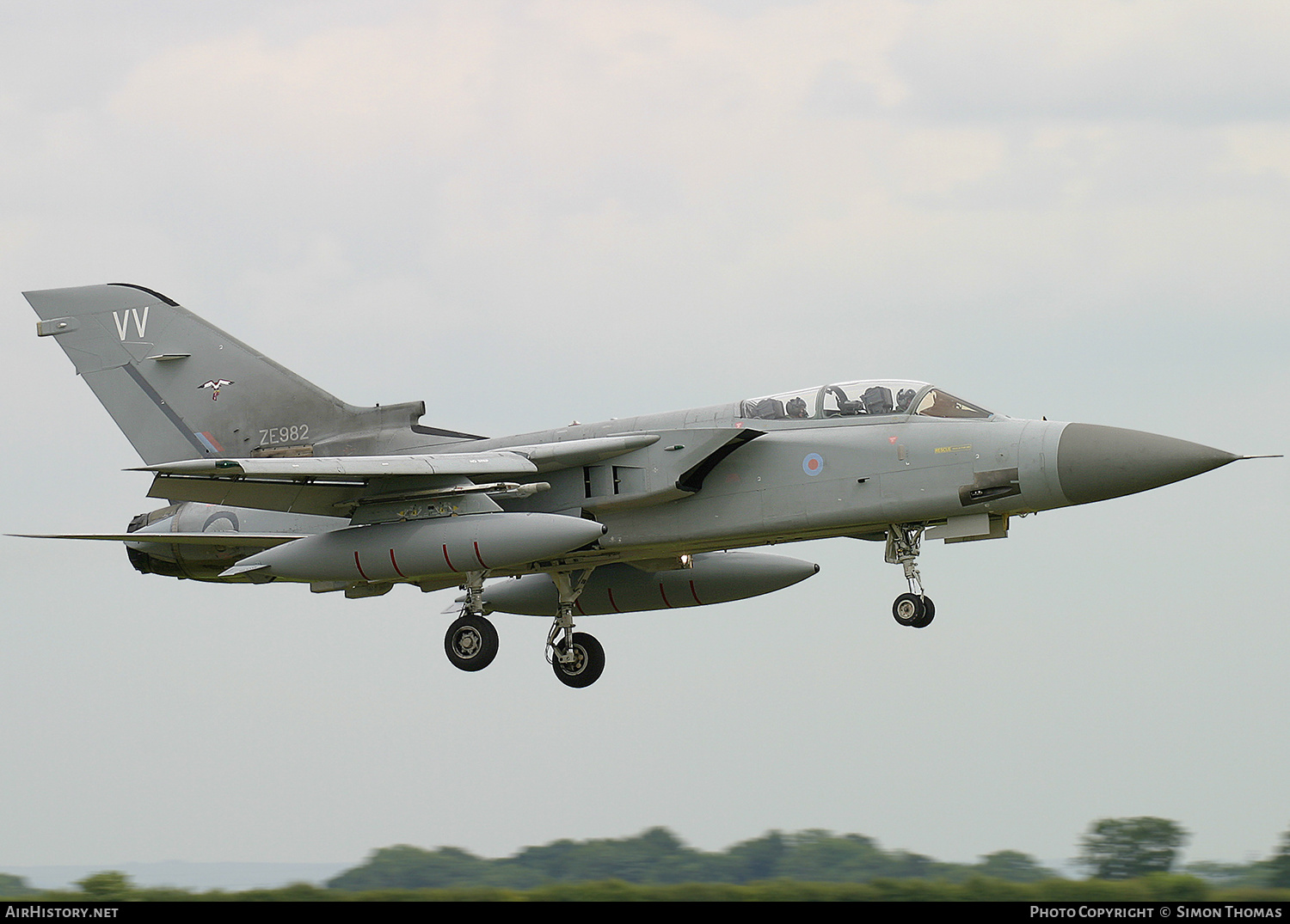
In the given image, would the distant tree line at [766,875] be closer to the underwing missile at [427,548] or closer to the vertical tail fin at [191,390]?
the underwing missile at [427,548]

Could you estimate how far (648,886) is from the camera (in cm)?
1503

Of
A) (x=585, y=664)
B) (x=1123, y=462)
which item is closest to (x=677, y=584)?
(x=585, y=664)

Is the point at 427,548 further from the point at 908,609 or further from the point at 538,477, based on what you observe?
the point at 908,609

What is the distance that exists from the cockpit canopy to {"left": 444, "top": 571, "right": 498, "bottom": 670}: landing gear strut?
3742 mm

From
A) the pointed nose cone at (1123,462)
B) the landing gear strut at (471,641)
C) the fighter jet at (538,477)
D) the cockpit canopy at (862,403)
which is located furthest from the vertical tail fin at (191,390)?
the pointed nose cone at (1123,462)

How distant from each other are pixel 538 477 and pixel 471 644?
79.9 inches

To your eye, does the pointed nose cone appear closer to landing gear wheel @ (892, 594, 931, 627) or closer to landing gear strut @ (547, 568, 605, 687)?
landing gear wheel @ (892, 594, 931, 627)

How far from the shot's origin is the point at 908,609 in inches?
643

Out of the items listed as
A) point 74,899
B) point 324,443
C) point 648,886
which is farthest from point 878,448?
point 74,899

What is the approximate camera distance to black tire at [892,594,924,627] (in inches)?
640

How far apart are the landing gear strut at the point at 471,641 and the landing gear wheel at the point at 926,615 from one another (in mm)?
4854

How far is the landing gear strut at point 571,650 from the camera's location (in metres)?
20.0
